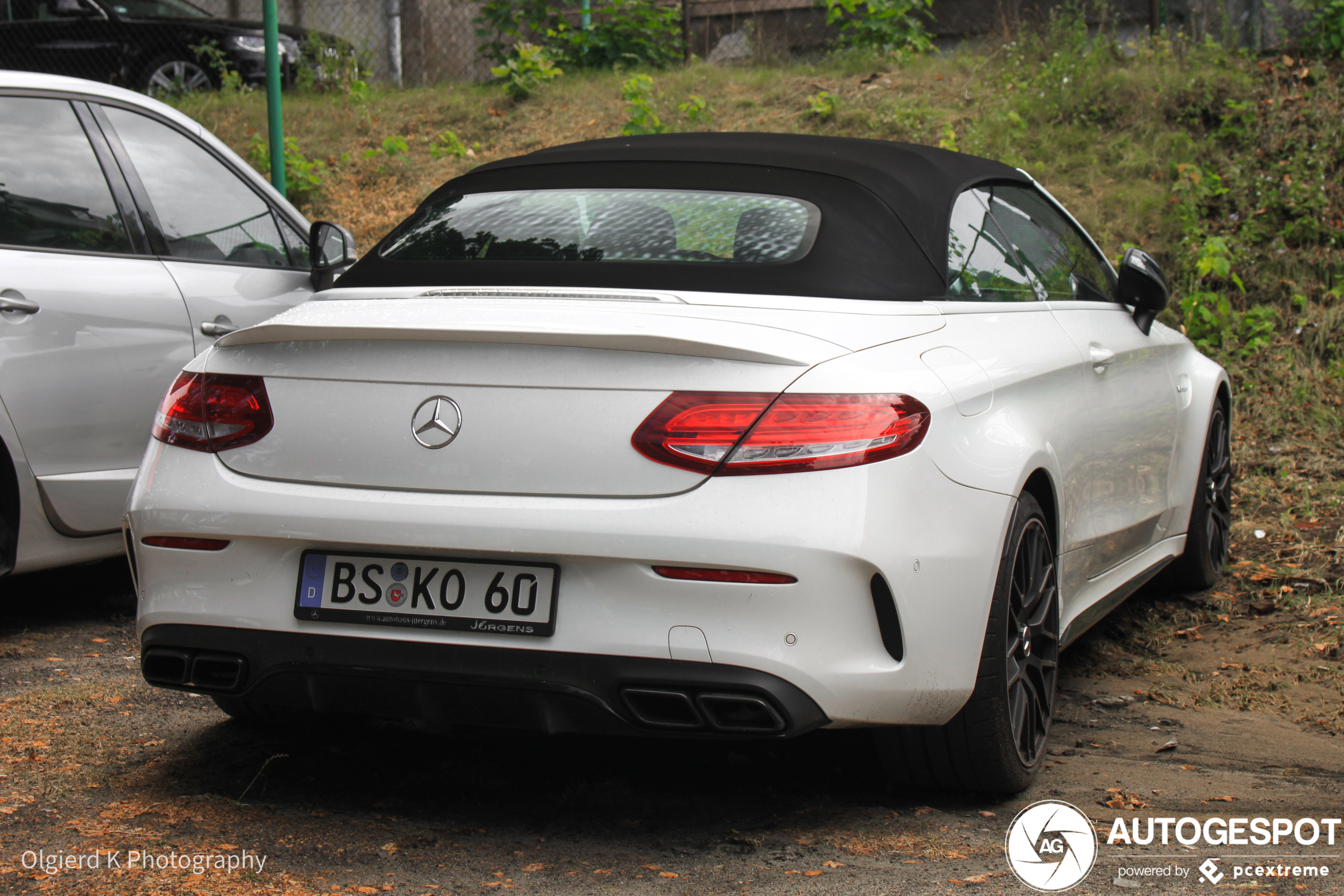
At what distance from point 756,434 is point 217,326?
2767 mm

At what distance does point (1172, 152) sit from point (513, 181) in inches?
283

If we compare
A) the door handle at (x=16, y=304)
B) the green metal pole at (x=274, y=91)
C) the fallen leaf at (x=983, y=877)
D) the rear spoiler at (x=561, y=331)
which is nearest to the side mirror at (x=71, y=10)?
the green metal pole at (x=274, y=91)

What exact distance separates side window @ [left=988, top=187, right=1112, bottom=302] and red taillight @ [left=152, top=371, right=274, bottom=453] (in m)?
2.14

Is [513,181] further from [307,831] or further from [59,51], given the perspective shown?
[59,51]

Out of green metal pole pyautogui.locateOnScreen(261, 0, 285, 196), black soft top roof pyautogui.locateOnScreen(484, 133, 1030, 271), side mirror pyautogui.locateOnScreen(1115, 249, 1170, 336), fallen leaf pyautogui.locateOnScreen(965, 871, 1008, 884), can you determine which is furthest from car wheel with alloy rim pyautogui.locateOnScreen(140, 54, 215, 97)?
fallen leaf pyautogui.locateOnScreen(965, 871, 1008, 884)

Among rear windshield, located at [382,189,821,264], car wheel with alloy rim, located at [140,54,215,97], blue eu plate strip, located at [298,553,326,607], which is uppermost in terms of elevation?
car wheel with alloy rim, located at [140,54,215,97]

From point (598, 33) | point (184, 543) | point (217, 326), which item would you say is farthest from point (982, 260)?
point (598, 33)

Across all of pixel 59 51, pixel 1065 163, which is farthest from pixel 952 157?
pixel 59 51

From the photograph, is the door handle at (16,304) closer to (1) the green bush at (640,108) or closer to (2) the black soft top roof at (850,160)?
(2) the black soft top roof at (850,160)

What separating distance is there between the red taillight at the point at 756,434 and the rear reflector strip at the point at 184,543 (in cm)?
93

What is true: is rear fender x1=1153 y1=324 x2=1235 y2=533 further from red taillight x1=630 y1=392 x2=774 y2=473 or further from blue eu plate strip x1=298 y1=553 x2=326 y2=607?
blue eu plate strip x1=298 y1=553 x2=326 y2=607

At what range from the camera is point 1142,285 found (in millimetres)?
4297

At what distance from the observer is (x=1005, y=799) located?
3.10 metres

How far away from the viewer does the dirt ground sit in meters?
2.62
